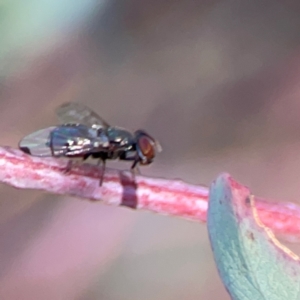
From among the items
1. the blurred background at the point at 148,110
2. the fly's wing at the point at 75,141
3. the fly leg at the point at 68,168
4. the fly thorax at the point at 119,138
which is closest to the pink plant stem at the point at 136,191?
the fly leg at the point at 68,168

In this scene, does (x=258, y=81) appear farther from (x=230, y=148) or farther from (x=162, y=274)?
(x=162, y=274)

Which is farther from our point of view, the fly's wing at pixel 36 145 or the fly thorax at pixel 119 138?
the fly thorax at pixel 119 138

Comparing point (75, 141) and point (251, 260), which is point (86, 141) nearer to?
point (75, 141)

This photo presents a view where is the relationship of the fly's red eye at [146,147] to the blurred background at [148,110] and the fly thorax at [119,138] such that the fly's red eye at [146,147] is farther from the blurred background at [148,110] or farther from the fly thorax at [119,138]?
the blurred background at [148,110]

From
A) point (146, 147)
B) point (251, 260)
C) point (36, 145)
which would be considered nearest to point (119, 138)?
point (146, 147)

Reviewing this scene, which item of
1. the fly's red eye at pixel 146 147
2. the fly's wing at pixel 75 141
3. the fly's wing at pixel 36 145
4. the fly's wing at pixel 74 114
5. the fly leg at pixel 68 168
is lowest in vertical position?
the fly leg at pixel 68 168

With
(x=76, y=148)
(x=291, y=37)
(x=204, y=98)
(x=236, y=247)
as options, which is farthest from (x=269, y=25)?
(x=236, y=247)

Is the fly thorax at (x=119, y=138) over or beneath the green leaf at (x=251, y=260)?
over

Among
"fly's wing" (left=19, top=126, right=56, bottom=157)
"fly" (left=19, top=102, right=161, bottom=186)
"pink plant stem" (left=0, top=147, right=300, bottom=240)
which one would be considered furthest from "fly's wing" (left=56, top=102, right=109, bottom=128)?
"pink plant stem" (left=0, top=147, right=300, bottom=240)

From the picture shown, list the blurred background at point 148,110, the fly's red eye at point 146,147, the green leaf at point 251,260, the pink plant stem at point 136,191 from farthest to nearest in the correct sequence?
the blurred background at point 148,110 → the fly's red eye at point 146,147 → the pink plant stem at point 136,191 → the green leaf at point 251,260
